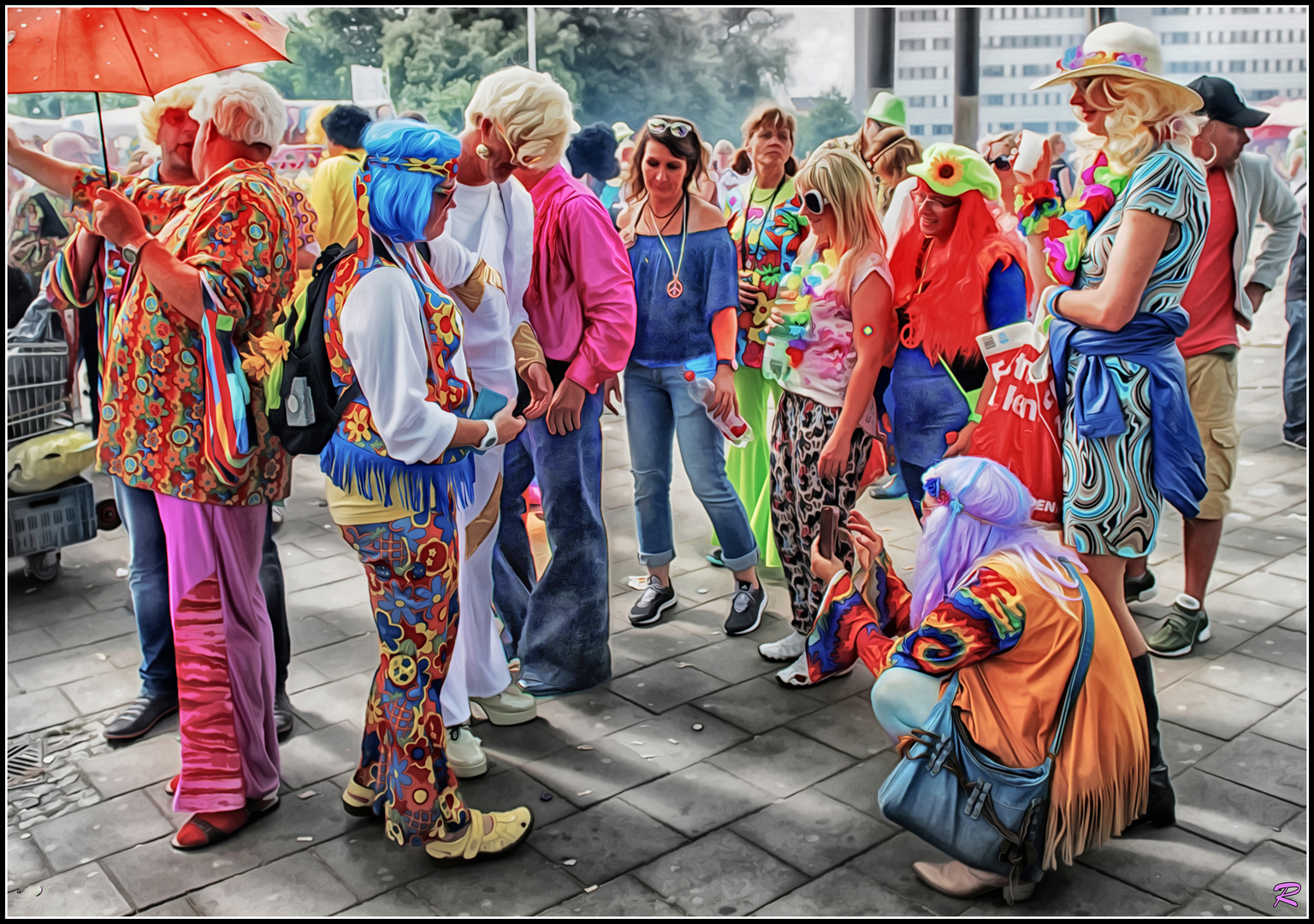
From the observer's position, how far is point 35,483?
17.3ft

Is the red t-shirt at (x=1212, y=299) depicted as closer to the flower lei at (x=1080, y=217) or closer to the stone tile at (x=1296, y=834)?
the flower lei at (x=1080, y=217)

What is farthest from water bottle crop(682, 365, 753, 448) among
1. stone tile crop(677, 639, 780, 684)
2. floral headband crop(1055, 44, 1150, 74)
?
floral headband crop(1055, 44, 1150, 74)

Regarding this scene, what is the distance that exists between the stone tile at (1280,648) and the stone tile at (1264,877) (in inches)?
56.4

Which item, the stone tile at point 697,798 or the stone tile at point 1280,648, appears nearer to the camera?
the stone tile at point 697,798

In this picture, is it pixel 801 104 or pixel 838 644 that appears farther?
pixel 801 104

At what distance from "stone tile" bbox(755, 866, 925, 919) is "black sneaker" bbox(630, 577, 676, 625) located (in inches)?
77.0

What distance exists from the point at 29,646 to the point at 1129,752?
168 inches

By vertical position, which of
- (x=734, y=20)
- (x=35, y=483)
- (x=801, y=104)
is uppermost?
(x=734, y=20)

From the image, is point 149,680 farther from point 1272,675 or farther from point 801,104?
point 801,104

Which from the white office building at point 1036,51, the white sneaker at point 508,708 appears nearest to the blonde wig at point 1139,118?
the white sneaker at point 508,708

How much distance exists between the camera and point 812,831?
10.8 ft

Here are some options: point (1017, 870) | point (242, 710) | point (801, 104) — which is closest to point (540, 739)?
point (242, 710)

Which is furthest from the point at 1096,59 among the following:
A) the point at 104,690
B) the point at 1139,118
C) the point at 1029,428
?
the point at 104,690

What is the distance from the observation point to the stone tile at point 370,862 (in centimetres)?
305
